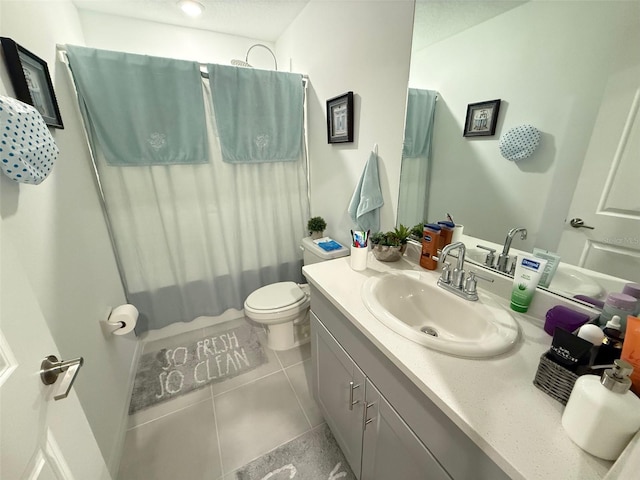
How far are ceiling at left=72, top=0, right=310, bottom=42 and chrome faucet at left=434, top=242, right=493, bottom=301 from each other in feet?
6.15

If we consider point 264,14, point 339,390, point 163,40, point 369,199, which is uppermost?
point 264,14

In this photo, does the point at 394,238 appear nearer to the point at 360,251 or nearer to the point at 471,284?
the point at 360,251

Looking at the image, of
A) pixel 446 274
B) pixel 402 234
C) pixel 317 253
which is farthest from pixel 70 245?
pixel 446 274

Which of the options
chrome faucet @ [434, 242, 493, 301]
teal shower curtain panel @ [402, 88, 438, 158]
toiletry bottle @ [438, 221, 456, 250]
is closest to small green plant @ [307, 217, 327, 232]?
teal shower curtain panel @ [402, 88, 438, 158]

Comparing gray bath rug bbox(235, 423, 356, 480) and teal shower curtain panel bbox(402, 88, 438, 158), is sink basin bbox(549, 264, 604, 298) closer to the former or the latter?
teal shower curtain panel bbox(402, 88, 438, 158)

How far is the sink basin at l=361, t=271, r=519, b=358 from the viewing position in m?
0.70

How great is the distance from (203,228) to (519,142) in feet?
6.32

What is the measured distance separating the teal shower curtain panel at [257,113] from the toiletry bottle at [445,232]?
4.41 ft

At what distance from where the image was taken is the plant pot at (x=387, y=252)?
1.24 metres

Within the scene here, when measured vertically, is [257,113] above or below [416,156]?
above

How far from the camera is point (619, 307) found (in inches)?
25.2

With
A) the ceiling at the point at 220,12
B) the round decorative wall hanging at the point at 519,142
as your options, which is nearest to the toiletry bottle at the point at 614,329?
the round decorative wall hanging at the point at 519,142

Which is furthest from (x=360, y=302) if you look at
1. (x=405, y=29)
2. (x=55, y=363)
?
(x=405, y=29)

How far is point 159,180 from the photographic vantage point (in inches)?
69.6
